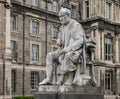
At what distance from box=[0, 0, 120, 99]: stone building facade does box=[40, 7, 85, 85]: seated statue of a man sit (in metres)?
21.8

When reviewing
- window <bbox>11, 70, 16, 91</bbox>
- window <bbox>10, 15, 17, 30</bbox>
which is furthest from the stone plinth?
window <bbox>10, 15, 17, 30</bbox>

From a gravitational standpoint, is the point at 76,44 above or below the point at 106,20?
below

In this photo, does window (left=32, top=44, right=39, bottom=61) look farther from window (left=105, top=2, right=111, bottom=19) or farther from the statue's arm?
the statue's arm

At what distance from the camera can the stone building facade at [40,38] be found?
31.4 meters

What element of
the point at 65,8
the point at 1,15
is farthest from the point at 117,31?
the point at 65,8

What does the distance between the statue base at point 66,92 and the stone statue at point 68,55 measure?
0.59 feet

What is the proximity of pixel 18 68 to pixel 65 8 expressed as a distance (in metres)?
26.2

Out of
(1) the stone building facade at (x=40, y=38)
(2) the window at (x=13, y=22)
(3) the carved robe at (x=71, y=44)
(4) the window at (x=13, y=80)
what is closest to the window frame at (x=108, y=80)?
(1) the stone building facade at (x=40, y=38)

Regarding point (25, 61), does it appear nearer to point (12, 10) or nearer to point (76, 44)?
point (12, 10)

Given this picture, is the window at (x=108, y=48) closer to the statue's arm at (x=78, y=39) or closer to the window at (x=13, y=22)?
the window at (x=13, y=22)

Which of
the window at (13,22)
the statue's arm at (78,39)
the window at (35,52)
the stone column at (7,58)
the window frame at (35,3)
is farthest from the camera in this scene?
the window frame at (35,3)

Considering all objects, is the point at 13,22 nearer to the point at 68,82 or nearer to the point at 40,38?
the point at 40,38

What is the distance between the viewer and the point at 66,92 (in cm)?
830

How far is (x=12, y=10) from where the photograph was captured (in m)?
35.4
